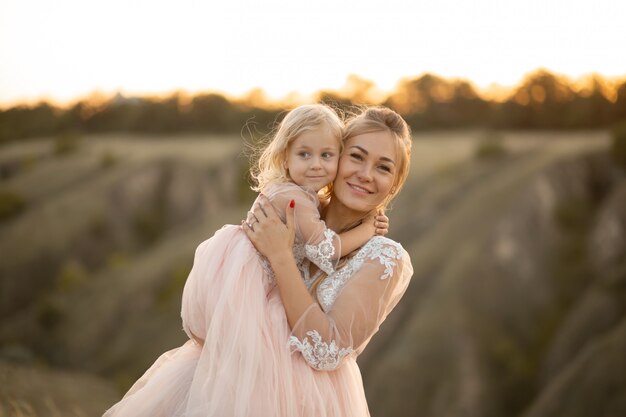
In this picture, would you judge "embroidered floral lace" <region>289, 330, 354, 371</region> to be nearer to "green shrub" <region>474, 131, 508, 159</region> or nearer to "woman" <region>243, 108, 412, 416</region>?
"woman" <region>243, 108, 412, 416</region>

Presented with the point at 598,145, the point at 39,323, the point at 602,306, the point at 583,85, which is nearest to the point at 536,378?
the point at 602,306

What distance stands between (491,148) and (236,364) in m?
40.2

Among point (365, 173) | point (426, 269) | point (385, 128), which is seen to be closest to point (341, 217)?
point (365, 173)

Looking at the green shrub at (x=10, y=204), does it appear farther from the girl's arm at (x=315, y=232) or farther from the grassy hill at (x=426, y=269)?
the girl's arm at (x=315, y=232)

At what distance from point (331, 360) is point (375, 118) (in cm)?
144

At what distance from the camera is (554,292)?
31672 mm

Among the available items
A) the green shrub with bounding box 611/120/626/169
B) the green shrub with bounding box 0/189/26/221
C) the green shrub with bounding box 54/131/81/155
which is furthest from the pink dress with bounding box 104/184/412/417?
the green shrub with bounding box 54/131/81/155

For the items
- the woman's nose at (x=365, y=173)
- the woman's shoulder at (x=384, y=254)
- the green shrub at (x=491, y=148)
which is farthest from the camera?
the green shrub at (x=491, y=148)

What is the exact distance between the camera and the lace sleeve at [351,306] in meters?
3.54

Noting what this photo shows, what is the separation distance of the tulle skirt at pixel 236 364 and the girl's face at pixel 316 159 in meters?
0.58

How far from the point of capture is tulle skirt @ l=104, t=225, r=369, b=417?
3.48 meters

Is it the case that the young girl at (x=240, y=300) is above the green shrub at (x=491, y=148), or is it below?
above

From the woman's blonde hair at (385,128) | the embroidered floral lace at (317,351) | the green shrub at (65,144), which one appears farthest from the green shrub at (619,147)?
the green shrub at (65,144)

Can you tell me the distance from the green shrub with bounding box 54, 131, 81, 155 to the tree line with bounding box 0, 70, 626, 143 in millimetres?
6328
